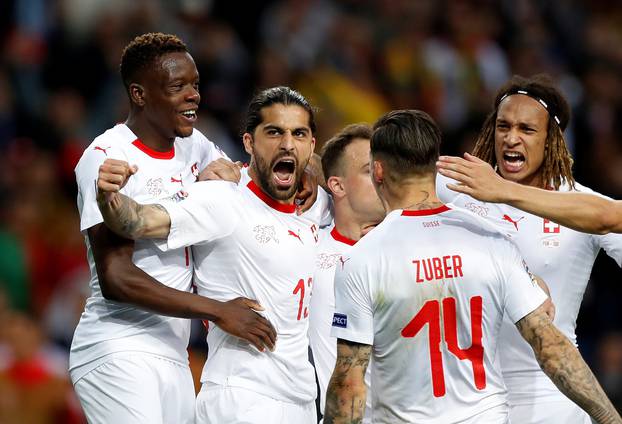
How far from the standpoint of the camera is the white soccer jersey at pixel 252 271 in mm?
5688

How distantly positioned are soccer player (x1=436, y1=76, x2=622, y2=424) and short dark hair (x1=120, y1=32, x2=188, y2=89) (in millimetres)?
1756

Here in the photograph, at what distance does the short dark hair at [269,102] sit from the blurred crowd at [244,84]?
3.73m

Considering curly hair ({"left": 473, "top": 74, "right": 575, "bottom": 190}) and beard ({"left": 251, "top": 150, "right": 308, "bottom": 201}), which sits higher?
curly hair ({"left": 473, "top": 74, "right": 575, "bottom": 190})

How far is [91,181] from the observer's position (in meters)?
5.75

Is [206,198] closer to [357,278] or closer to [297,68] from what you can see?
[357,278]

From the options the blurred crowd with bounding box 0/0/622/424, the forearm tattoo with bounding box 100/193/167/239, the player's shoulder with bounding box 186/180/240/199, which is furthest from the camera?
the blurred crowd with bounding box 0/0/622/424

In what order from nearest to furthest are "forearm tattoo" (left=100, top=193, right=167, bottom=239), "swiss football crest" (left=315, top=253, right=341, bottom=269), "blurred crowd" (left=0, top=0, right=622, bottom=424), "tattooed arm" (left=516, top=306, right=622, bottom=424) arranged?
"tattooed arm" (left=516, top=306, right=622, bottom=424) < "forearm tattoo" (left=100, top=193, right=167, bottom=239) < "swiss football crest" (left=315, top=253, right=341, bottom=269) < "blurred crowd" (left=0, top=0, right=622, bottom=424)

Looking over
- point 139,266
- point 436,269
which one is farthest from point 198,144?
point 436,269

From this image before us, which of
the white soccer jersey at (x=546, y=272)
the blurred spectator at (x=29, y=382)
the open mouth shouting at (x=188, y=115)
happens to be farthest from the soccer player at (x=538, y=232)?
the blurred spectator at (x=29, y=382)

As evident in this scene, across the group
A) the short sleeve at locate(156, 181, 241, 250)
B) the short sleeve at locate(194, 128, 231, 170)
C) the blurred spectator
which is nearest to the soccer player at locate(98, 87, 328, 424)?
the short sleeve at locate(156, 181, 241, 250)

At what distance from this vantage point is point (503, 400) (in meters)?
5.20

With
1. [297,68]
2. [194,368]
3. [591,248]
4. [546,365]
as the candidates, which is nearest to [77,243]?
[194,368]

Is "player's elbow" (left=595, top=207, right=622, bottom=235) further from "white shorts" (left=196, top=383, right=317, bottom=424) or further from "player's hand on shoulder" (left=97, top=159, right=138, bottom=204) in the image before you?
"player's hand on shoulder" (left=97, top=159, right=138, bottom=204)

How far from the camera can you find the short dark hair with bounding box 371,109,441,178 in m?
5.20
